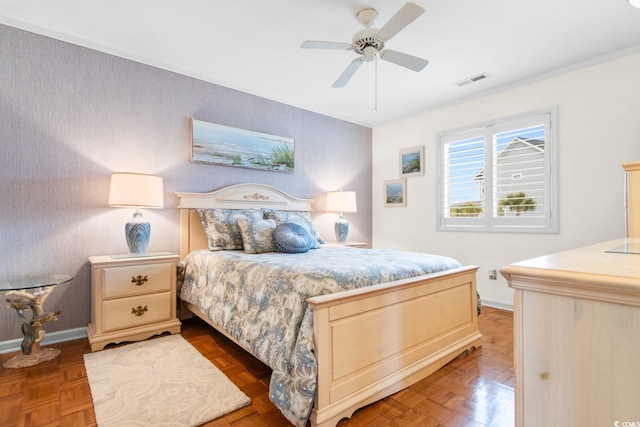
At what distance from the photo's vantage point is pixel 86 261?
267 centimetres

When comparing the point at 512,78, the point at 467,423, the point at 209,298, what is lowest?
the point at 467,423

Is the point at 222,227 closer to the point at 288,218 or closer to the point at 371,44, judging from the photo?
the point at 288,218

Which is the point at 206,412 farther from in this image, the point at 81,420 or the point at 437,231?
the point at 437,231

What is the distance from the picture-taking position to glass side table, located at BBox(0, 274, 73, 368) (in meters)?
2.12

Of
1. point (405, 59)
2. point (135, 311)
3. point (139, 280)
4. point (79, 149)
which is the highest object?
point (405, 59)

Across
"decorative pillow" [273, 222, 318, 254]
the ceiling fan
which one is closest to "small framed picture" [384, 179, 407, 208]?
"decorative pillow" [273, 222, 318, 254]

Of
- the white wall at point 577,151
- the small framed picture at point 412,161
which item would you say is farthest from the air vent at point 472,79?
the small framed picture at point 412,161

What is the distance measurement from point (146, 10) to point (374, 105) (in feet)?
8.87

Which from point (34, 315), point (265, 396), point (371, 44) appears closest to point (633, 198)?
point (371, 44)

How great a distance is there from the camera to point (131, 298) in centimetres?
252

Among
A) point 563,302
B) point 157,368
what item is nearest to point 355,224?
point 157,368

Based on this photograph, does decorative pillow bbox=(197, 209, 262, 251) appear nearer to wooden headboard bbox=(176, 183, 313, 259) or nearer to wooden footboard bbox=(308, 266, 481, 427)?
wooden headboard bbox=(176, 183, 313, 259)

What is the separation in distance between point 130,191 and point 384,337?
7.24 ft

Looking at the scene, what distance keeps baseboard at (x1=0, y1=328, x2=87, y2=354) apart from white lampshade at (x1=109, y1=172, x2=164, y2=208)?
1.10 meters
